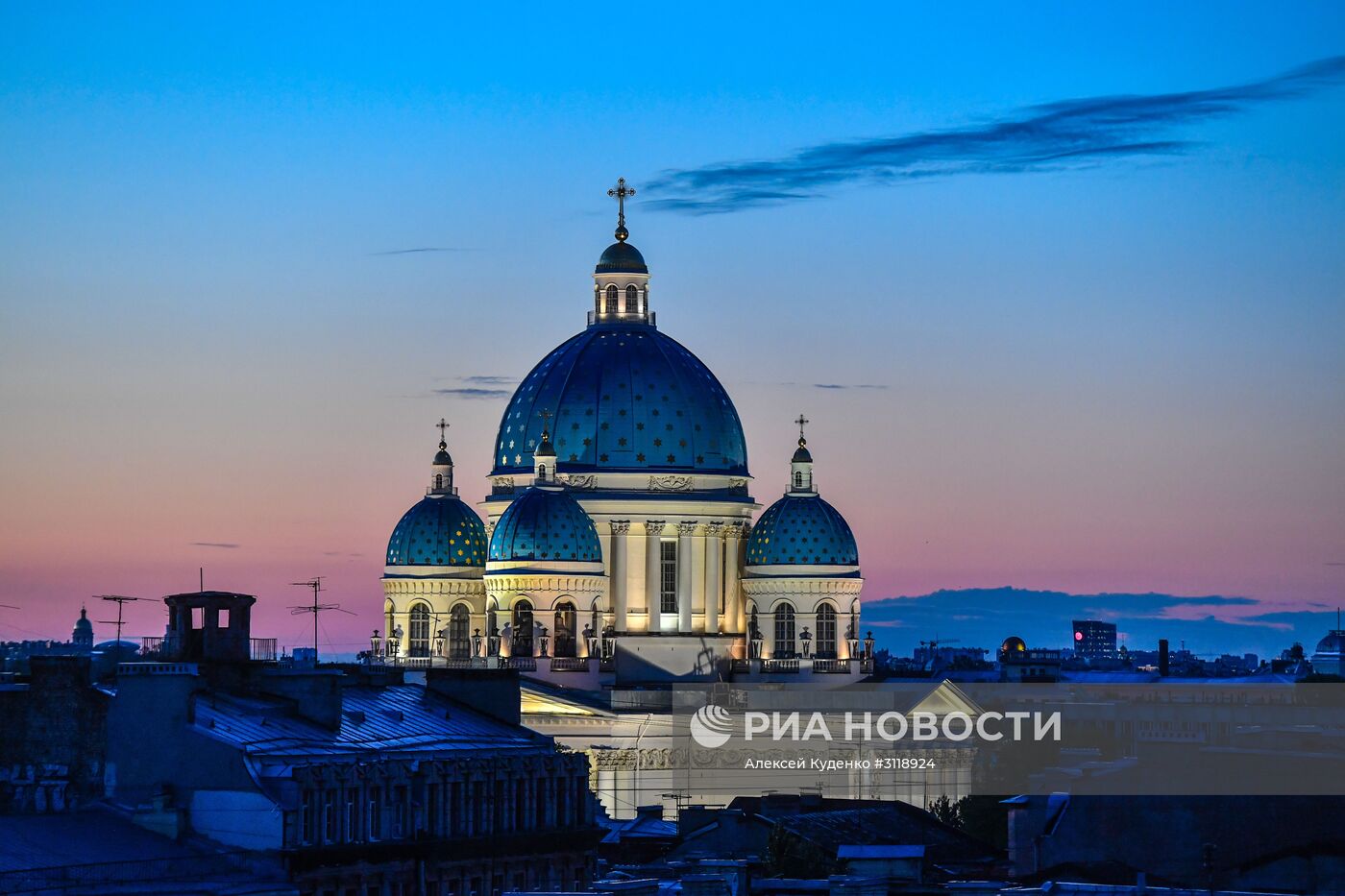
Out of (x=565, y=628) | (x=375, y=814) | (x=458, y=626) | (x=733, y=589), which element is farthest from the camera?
(x=733, y=589)

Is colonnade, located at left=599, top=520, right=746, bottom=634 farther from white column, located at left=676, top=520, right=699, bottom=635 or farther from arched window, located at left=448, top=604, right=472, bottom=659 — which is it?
arched window, located at left=448, top=604, right=472, bottom=659

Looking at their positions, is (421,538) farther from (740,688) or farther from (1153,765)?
(1153,765)

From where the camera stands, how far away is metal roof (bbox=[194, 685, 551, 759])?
257ft

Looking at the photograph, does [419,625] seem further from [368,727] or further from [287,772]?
[287,772]

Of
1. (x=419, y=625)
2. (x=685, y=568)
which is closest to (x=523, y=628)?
(x=419, y=625)

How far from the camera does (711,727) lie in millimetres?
158875

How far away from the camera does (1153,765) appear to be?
92438 millimetres

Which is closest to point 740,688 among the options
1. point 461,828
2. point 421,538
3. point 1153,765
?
point 421,538

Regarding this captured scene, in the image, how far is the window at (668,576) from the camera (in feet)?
557

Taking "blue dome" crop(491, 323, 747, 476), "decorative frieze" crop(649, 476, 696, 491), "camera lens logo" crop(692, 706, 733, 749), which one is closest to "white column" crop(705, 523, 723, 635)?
"decorative frieze" crop(649, 476, 696, 491)

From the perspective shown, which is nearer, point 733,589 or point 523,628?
point 523,628

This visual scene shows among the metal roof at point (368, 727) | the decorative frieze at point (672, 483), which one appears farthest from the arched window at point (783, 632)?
the metal roof at point (368, 727)

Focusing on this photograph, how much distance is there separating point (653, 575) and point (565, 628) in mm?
5868

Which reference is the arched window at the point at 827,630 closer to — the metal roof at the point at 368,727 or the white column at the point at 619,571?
the white column at the point at 619,571
